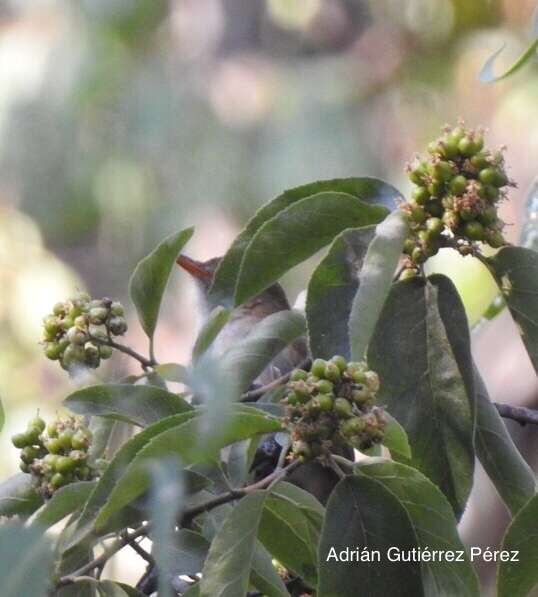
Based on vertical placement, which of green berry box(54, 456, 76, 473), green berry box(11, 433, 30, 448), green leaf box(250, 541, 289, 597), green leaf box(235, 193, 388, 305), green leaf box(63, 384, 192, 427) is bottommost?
green leaf box(250, 541, 289, 597)

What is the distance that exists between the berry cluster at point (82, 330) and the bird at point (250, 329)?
1.20ft

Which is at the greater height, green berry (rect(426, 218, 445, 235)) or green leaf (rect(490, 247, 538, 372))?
green berry (rect(426, 218, 445, 235))

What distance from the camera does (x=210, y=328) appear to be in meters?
1.52

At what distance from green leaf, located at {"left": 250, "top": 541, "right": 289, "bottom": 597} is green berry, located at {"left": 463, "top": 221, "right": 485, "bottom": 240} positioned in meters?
0.45

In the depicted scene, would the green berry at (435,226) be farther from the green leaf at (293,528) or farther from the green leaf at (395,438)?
the green leaf at (293,528)

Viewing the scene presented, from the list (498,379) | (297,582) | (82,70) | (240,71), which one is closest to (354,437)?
(297,582)

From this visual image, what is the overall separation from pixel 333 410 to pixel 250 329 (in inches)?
48.1

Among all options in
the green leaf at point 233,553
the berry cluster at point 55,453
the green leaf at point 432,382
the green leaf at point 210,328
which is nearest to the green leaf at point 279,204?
the green leaf at point 210,328

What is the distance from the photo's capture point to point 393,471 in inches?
51.7

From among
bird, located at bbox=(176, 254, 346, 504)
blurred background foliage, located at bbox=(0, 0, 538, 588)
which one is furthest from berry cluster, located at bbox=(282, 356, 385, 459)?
blurred background foliage, located at bbox=(0, 0, 538, 588)

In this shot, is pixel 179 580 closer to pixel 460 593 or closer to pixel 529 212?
pixel 460 593

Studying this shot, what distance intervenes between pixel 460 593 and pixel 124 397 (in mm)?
458

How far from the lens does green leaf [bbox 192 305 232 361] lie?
1.50 metres

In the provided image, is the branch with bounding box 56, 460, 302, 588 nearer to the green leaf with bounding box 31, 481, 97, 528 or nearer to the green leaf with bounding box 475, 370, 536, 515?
the green leaf with bounding box 31, 481, 97, 528
